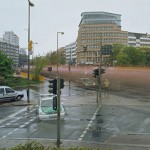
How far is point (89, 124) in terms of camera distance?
23406 millimetres

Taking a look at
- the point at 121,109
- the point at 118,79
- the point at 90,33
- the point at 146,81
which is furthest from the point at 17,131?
the point at 90,33

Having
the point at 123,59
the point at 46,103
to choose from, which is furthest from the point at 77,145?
the point at 123,59

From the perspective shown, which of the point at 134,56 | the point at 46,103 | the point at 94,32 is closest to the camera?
the point at 46,103

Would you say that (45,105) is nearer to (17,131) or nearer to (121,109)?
(17,131)

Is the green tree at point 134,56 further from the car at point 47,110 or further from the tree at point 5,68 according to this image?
the car at point 47,110

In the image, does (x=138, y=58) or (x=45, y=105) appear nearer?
(x=45, y=105)

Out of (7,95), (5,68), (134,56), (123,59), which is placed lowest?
(7,95)

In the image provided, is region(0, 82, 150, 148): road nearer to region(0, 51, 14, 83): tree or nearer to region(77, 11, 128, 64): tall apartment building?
region(0, 51, 14, 83): tree

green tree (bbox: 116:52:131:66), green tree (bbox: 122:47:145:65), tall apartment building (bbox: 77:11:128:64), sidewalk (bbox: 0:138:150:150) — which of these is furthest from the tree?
tall apartment building (bbox: 77:11:128:64)

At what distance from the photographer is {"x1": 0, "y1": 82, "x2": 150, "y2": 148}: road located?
1953 cm

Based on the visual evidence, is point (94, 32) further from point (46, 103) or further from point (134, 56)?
point (46, 103)

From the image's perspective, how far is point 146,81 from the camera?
66188mm

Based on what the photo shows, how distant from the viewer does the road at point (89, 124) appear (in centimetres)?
1953

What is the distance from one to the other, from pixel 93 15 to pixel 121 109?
15791 centimetres
